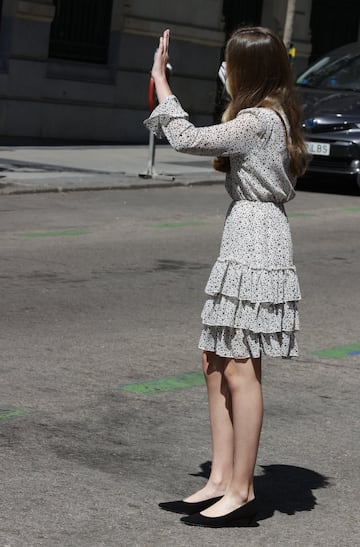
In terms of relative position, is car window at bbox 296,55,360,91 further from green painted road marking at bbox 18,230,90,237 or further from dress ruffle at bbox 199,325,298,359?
dress ruffle at bbox 199,325,298,359

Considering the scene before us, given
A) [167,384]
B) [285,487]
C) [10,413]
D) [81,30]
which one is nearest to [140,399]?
[167,384]

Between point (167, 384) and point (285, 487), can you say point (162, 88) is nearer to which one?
point (285, 487)

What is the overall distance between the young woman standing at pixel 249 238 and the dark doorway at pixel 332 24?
84.7 ft

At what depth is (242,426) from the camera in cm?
506

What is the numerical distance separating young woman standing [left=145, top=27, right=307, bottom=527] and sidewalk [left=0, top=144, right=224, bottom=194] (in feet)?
36.1

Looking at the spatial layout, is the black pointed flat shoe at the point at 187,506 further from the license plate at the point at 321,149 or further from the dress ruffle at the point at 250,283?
the license plate at the point at 321,149

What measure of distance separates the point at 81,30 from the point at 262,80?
20.6m

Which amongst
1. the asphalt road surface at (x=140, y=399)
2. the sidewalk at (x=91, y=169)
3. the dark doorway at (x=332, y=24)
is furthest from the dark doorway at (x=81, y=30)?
the asphalt road surface at (x=140, y=399)

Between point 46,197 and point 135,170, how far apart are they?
3990 mm

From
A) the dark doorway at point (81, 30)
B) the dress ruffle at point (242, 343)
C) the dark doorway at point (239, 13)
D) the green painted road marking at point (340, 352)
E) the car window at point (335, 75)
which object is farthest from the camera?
the dark doorway at point (239, 13)

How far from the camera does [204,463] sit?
584cm

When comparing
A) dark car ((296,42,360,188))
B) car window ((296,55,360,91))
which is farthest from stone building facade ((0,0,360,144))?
dark car ((296,42,360,188))

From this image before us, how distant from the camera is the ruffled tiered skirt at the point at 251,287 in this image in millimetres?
5043

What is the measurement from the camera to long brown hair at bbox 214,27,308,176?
496 centimetres
